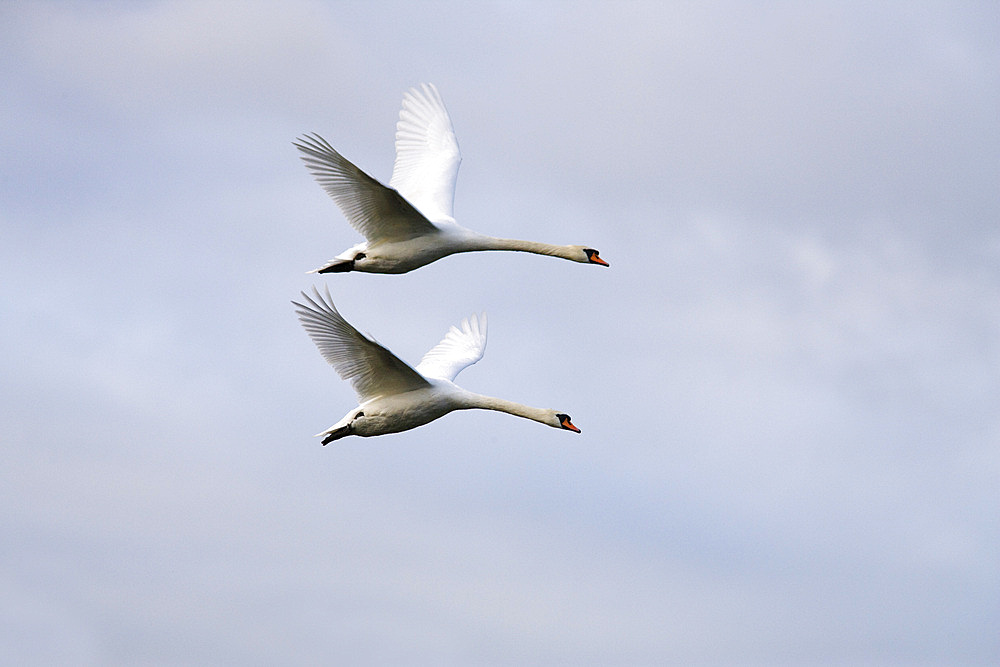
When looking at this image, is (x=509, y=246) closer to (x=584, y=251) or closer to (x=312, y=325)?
(x=584, y=251)

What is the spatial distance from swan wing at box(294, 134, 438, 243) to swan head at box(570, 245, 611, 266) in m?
2.75

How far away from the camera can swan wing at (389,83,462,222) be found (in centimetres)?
3297

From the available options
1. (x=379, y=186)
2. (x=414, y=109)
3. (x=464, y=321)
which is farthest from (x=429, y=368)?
(x=379, y=186)

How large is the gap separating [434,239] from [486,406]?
2.98 meters

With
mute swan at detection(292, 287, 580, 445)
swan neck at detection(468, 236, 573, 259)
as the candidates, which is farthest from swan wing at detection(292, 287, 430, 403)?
swan neck at detection(468, 236, 573, 259)

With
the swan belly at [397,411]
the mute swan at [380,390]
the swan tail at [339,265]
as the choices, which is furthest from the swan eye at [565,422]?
the swan tail at [339,265]

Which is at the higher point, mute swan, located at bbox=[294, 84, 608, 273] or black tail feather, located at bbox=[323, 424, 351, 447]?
mute swan, located at bbox=[294, 84, 608, 273]

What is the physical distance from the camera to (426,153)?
3434cm

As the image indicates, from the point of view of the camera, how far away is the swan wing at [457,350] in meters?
34.9

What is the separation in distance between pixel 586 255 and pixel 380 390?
4901 mm

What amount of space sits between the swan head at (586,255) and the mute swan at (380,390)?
2.86m

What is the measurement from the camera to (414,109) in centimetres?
3503

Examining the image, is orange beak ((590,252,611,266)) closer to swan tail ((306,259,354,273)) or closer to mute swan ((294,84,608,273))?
mute swan ((294,84,608,273))

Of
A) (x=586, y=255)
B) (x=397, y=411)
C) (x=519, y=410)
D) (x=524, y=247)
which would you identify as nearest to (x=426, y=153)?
(x=524, y=247)
